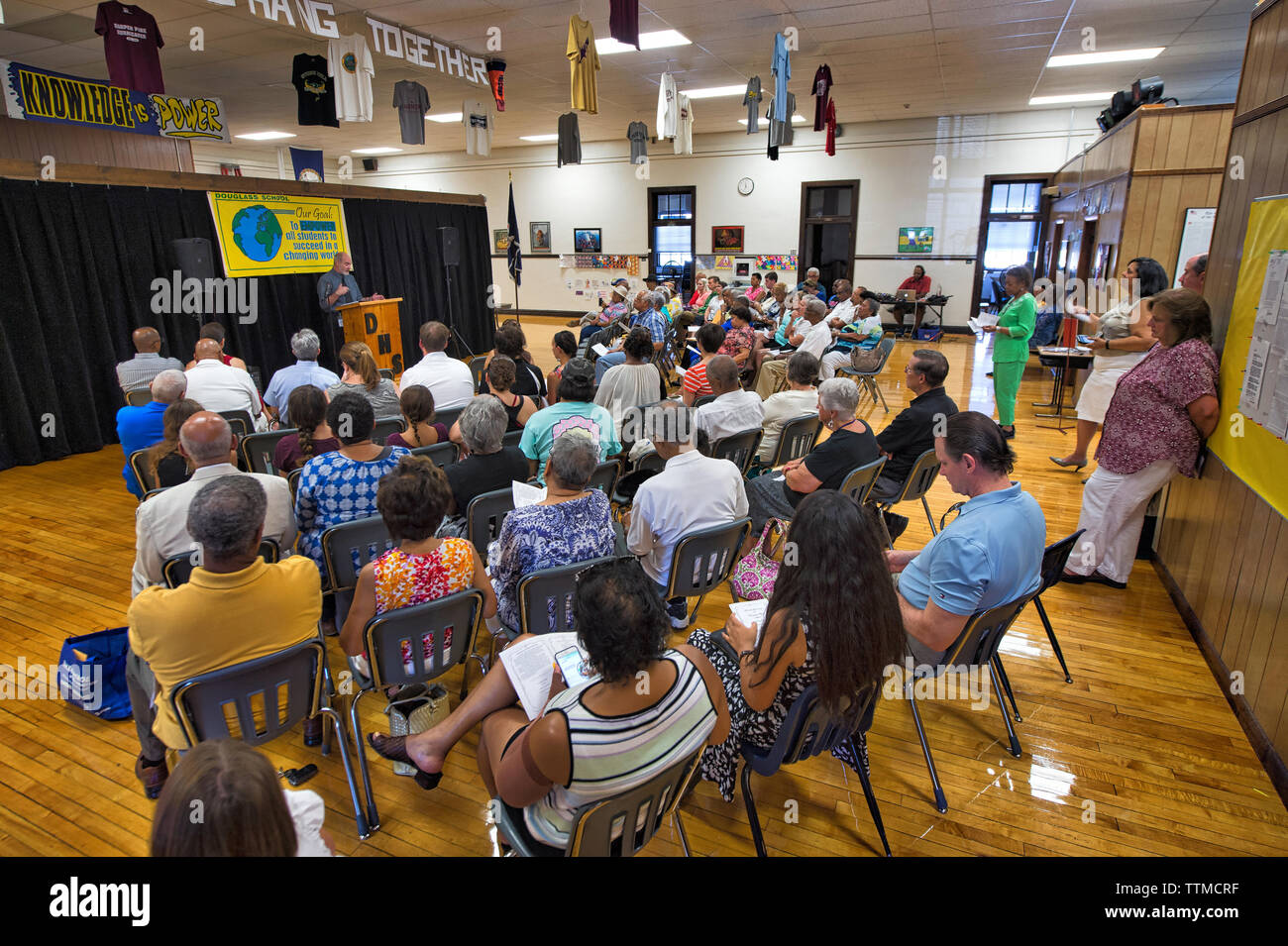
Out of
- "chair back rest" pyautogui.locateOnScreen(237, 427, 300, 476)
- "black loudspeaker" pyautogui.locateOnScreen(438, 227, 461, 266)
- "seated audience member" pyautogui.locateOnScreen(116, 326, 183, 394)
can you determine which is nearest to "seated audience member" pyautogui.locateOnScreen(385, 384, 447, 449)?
"chair back rest" pyautogui.locateOnScreen(237, 427, 300, 476)

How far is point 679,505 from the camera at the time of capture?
9.49 feet

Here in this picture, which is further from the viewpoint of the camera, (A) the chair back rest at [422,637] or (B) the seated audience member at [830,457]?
(B) the seated audience member at [830,457]

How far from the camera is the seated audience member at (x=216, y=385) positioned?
16.0 ft

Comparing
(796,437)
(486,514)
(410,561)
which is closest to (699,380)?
(796,437)

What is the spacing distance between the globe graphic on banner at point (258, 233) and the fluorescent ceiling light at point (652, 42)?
14.7 feet

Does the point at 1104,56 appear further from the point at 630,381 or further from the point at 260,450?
the point at 260,450

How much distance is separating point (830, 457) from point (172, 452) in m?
3.27

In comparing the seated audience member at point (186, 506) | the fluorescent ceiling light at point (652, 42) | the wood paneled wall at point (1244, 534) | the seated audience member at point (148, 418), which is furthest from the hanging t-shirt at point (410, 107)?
the wood paneled wall at point (1244, 534)

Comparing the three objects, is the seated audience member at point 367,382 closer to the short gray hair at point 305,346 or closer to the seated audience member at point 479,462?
the short gray hair at point 305,346

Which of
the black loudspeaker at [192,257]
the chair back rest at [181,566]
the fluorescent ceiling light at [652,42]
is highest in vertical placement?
the fluorescent ceiling light at [652,42]

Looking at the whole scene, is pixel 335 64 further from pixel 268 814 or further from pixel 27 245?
pixel 268 814

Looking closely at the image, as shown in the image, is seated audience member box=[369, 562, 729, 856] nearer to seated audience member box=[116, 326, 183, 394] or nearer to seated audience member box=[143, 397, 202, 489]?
seated audience member box=[143, 397, 202, 489]

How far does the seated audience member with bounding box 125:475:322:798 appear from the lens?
186 centimetres

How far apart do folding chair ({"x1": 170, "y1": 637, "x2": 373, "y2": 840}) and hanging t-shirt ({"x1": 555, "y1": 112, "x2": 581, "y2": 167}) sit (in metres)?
8.15
